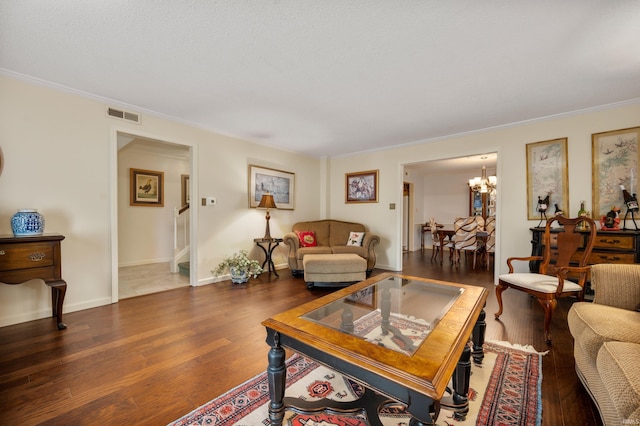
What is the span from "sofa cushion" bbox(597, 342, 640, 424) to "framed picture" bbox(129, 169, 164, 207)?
6.26m

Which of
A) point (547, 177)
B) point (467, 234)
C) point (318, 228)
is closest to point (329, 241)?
point (318, 228)

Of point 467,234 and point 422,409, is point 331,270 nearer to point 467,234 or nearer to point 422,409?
point 422,409

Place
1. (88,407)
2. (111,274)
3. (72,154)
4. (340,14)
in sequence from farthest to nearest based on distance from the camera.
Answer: (111,274) → (72,154) → (340,14) → (88,407)

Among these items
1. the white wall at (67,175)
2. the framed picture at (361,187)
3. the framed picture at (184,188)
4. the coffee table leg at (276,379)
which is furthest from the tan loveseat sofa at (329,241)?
the coffee table leg at (276,379)

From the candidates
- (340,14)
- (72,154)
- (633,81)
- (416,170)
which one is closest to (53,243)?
(72,154)

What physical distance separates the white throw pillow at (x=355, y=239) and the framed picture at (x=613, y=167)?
3034 millimetres

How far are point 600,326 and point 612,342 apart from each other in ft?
0.52

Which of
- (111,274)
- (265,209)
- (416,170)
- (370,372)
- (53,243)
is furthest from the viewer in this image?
(416,170)

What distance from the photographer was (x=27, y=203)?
2.55m

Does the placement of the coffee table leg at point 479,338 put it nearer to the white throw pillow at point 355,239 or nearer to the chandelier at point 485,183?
the white throw pillow at point 355,239

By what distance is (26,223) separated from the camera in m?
2.36

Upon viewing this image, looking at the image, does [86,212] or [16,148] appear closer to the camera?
[16,148]

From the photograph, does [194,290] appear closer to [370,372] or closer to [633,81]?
[370,372]

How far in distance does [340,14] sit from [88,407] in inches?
107
